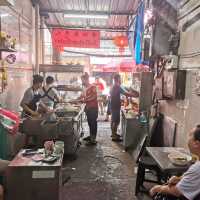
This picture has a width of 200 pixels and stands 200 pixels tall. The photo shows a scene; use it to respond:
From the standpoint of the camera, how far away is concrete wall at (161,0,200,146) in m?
3.54

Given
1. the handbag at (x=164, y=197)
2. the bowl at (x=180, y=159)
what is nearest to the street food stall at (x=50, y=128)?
the bowl at (x=180, y=159)

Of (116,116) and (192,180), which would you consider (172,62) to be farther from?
(116,116)

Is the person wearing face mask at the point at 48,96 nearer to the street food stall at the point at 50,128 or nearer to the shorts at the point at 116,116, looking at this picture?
the street food stall at the point at 50,128

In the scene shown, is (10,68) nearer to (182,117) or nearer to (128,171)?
(128,171)

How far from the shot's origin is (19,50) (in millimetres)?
6363

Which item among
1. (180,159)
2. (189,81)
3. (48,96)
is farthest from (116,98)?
(180,159)

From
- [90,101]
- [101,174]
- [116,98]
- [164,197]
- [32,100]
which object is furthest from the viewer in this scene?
[116,98]

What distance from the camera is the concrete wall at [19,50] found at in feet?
17.8

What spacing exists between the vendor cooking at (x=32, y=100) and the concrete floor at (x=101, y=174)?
Result: 1193mm

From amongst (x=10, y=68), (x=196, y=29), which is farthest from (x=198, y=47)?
(x=10, y=68)

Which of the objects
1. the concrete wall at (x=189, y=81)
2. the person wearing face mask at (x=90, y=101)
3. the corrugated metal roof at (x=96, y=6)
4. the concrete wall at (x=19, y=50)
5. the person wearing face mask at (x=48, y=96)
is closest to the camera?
the concrete wall at (x=189, y=81)

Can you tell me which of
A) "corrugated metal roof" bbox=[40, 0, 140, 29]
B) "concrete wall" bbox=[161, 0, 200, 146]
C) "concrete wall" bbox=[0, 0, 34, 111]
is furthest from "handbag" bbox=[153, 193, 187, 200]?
"corrugated metal roof" bbox=[40, 0, 140, 29]

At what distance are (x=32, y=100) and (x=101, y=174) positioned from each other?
2.07 m

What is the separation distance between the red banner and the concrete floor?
3571 mm
